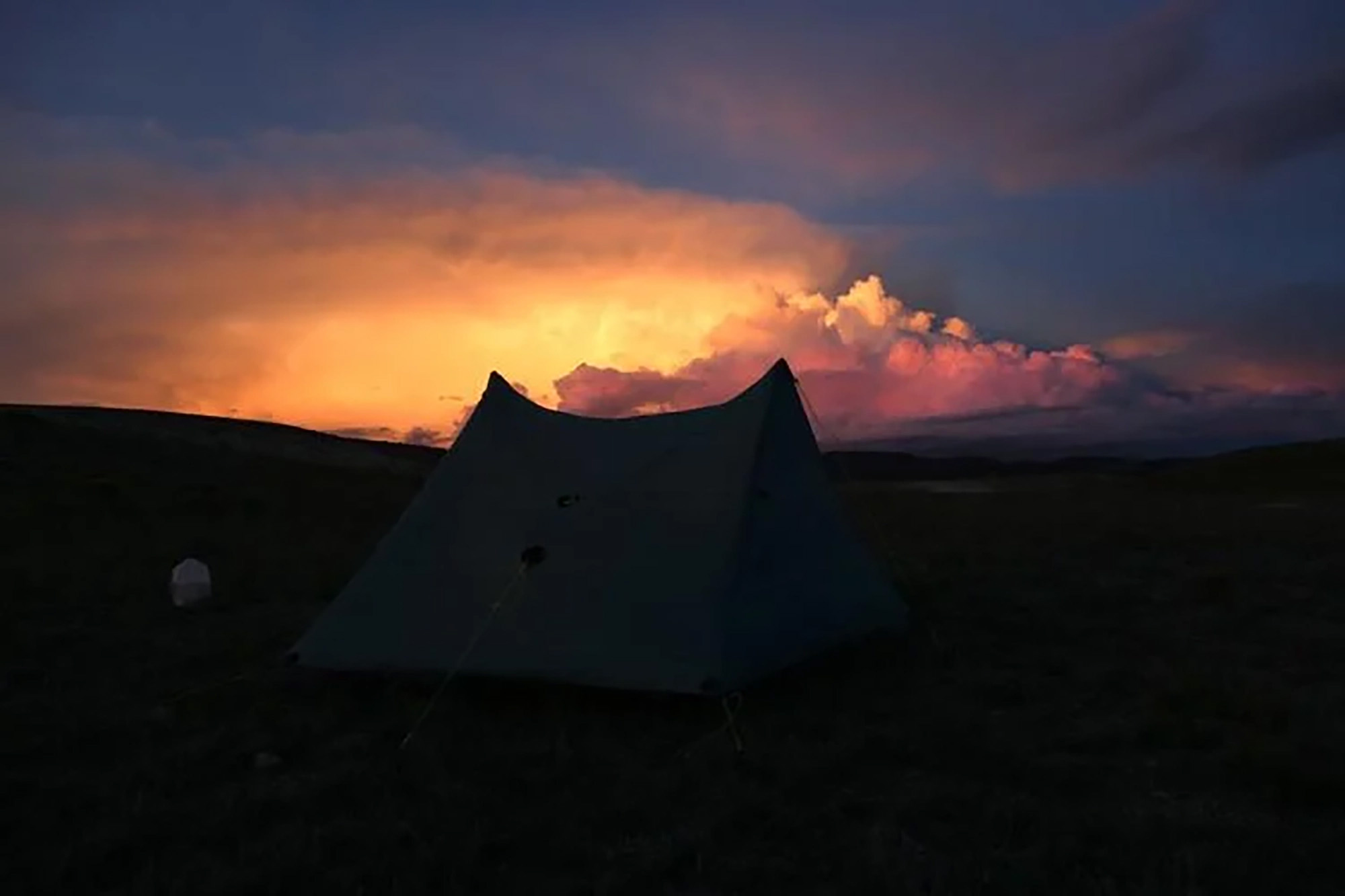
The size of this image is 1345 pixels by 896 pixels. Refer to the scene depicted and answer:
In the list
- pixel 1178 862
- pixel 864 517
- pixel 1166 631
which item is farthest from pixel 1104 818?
pixel 864 517

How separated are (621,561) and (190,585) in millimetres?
7997

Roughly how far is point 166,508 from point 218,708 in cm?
2171

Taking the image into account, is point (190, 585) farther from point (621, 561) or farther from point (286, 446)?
point (286, 446)

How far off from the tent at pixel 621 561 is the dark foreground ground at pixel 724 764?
48 centimetres

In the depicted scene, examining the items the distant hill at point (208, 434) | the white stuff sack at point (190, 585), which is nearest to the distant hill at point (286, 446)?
the distant hill at point (208, 434)

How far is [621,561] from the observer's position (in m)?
8.62

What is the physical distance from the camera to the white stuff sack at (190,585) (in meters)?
13.5

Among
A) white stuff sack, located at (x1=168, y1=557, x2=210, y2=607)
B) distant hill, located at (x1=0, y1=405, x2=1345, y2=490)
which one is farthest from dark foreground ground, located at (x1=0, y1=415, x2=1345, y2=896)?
distant hill, located at (x1=0, y1=405, x2=1345, y2=490)

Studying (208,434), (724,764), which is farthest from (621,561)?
(208,434)

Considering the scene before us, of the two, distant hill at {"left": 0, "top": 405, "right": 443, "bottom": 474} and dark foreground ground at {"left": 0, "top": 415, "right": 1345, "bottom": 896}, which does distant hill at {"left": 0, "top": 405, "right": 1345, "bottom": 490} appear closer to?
distant hill at {"left": 0, "top": 405, "right": 443, "bottom": 474}

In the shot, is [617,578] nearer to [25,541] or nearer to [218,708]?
[218,708]

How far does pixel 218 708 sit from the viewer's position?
28.2 feet

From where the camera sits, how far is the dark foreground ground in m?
5.39

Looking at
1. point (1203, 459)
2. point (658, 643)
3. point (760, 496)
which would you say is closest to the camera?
point (658, 643)
